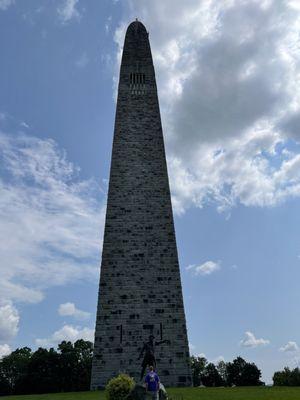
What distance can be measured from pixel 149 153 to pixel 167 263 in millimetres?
8244

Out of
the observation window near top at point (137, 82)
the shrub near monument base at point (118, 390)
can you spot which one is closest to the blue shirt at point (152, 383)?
the shrub near monument base at point (118, 390)

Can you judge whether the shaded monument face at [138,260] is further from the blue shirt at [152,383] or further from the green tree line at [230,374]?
the green tree line at [230,374]

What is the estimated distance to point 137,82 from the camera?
34000 mm

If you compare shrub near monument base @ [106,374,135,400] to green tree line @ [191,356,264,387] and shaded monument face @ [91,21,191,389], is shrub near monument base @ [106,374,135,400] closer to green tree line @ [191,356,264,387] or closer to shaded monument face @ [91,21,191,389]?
shaded monument face @ [91,21,191,389]

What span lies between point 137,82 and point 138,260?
48.7ft

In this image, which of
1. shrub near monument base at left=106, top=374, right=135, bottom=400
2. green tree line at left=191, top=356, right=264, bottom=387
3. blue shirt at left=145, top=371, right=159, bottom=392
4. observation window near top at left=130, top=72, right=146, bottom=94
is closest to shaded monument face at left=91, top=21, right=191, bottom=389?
observation window near top at left=130, top=72, right=146, bottom=94

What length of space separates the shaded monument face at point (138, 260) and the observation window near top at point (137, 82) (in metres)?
0.08

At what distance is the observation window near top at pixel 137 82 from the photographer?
110ft

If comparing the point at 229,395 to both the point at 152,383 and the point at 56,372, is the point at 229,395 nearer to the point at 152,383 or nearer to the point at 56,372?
the point at 152,383

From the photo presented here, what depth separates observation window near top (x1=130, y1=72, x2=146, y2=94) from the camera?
3344 centimetres

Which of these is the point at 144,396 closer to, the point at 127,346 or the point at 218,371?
the point at 127,346

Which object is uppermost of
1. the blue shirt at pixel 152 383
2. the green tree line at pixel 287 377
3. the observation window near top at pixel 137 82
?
the observation window near top at pixel 137 82

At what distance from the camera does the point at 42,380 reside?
48.8 m

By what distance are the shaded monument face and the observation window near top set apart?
77 millimetres
